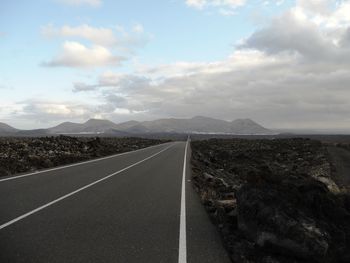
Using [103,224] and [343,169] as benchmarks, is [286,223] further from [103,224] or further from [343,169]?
[343,169]

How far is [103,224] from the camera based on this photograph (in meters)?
8.52

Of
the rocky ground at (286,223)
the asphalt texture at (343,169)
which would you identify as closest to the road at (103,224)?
the rocky ground at (286,223)

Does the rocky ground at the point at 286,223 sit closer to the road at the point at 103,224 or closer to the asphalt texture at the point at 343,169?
the road at the point at 103,224

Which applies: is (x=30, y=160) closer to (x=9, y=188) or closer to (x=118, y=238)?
(x=9, y=188)

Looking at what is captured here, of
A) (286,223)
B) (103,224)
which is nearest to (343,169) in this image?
(286,223)

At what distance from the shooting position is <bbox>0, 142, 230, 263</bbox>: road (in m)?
6.54

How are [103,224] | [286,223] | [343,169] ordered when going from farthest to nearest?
1. [343,169]
2. [103,224]
3. [286,223]

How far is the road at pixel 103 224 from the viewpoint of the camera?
21.5ft

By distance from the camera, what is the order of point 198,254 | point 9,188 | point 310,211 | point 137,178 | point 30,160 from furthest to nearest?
point 30,160, point 137,178, point 9,188, point 310,211, point 198,254

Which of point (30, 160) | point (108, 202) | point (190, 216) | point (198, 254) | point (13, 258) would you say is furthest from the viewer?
point (30, 160)

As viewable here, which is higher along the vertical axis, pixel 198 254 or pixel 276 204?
pixel 276 204

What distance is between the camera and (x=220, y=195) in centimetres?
1453

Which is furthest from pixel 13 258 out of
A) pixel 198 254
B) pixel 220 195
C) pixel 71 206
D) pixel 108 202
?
pixel 220 195

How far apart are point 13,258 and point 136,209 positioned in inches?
172
